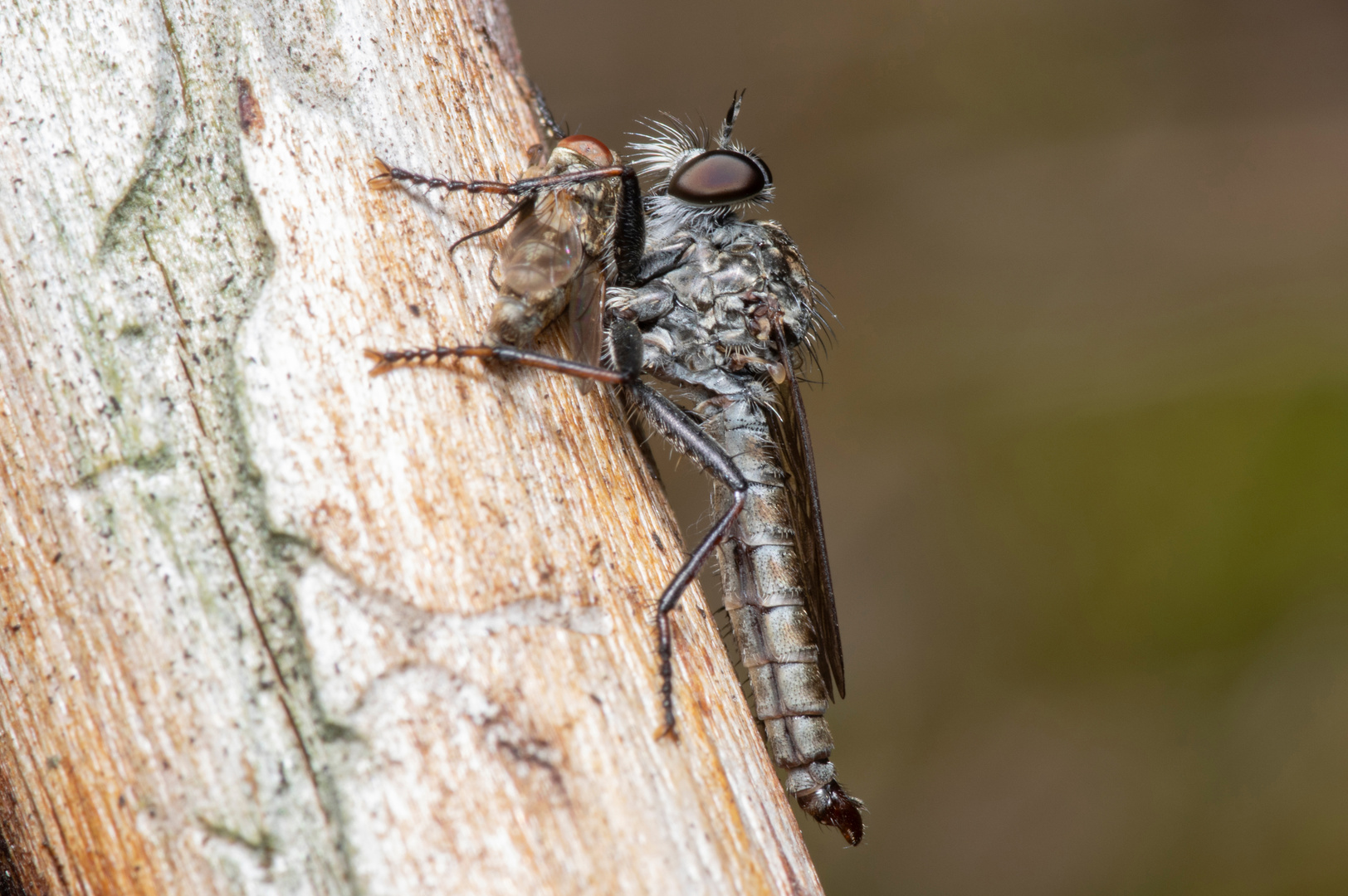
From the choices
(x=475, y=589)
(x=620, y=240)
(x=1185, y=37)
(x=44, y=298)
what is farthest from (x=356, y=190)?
(x=1185, y=37)

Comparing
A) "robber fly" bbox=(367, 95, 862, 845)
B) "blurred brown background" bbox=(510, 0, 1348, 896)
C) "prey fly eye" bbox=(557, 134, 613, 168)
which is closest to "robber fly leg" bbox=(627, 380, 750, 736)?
"robber fly" bbox=(367, 95, 862, 845)

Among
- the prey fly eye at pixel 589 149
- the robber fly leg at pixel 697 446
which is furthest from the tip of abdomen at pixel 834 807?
the prey fly eye at pixel 589 149

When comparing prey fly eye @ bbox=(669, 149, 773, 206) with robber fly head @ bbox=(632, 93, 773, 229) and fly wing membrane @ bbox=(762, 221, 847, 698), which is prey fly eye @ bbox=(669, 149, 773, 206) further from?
fly wing membrane @ bbox=(762, 221, 847, 698)

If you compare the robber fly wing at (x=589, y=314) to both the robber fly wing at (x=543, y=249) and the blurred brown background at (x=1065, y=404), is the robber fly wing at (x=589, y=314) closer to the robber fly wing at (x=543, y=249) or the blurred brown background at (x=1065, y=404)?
the robber fly wing at (x=543, y=249)

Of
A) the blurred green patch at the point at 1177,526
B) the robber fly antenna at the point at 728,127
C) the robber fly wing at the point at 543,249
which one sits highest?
the robber fly antenna at the point at 728,127

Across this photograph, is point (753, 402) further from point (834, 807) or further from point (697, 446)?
point (834, 807)

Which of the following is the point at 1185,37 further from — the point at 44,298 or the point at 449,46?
the point at 44,298
